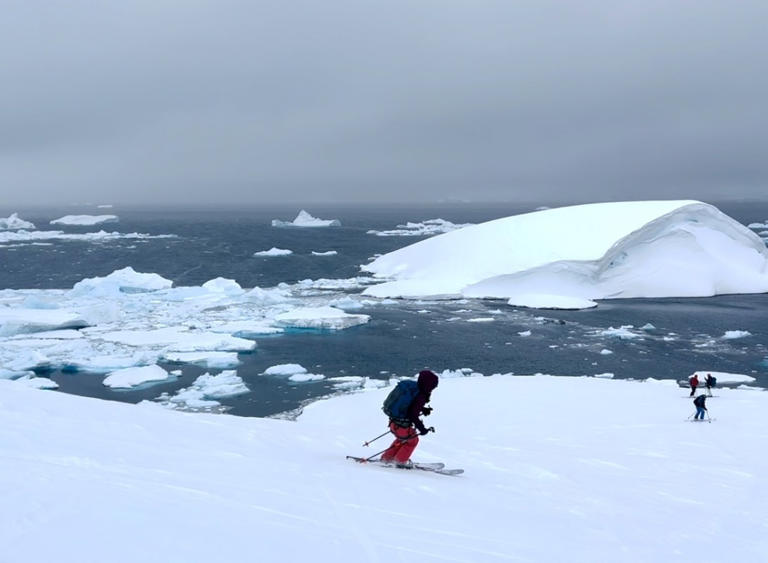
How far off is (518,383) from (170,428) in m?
10.0

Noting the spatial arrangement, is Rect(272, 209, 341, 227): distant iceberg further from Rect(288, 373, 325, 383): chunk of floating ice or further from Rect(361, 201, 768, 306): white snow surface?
Rect(288, 373, 325, 383): chunk of floating ice

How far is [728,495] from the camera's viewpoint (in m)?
7.01

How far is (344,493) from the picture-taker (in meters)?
5.06

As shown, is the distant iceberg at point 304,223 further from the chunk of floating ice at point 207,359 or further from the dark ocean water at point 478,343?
the chunk of floating ice at point 207,359

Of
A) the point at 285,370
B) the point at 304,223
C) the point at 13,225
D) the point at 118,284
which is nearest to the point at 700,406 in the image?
the point at 285,370

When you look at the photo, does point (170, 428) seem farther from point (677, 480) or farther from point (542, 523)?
point (677, 480)

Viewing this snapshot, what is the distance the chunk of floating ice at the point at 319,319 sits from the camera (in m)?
26.8

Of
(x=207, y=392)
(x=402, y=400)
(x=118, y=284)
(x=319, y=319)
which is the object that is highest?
(x=402, y=400)

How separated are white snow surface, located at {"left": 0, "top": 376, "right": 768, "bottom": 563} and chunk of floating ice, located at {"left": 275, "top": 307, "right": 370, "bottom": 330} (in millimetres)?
A: 16607

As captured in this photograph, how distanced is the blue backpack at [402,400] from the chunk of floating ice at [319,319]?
20483 millimetres

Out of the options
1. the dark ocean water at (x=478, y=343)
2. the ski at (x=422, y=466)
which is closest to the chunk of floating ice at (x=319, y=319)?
the dark ocean water at (x=478, y=343)

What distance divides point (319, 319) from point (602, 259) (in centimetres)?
1733

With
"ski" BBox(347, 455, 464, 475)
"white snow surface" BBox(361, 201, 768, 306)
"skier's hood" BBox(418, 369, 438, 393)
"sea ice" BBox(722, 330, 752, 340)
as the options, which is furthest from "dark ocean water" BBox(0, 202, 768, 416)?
"skier's hood" BBox(418, 369, 438, 393)

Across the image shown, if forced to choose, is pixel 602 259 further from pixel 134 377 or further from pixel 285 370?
pixel 134 377
